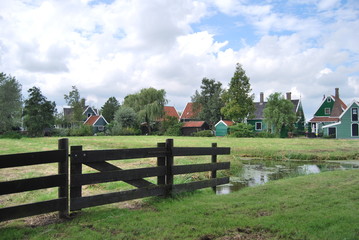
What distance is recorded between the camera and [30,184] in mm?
5062

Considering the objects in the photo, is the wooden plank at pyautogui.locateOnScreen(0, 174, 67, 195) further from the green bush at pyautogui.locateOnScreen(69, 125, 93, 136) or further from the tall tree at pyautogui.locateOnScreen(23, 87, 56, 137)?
the green bush at pyautogui.locateOnScreen(69, 125, 93, 136)

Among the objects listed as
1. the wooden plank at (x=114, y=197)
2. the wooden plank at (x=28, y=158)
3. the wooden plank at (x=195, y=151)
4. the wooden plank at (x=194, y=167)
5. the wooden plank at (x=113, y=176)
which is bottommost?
the wooden plank at (x=114, y=197)

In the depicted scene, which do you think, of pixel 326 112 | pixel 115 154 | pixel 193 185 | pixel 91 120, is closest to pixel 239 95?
pixel 326 112

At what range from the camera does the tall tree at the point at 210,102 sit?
6894 centimetres

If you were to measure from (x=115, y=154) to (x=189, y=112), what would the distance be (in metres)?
72.8

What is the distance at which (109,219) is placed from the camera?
A: 5.45 metres

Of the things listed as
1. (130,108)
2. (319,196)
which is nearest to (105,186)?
(319,196)

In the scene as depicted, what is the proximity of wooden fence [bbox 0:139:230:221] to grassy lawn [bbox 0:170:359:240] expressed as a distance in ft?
0.90

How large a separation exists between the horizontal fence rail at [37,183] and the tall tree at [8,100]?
5649 centimetres

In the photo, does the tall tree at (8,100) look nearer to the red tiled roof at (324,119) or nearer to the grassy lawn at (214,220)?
the grassy lawn at (214,220)

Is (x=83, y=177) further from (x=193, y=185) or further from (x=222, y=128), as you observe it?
(x=222, y=128)

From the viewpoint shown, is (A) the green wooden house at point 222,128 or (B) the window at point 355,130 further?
(A) the green wooden house at point 222,128

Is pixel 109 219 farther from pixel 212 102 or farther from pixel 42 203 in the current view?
pixel 212 102

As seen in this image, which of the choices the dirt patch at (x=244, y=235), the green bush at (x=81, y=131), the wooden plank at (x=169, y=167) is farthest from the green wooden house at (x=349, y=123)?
the dirt patch at (x=244, y=235)
